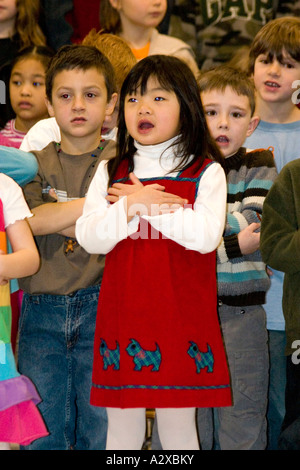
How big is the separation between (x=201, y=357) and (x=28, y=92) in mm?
1711

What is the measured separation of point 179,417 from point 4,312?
0.57 meters

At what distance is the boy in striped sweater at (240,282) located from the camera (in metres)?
2.39

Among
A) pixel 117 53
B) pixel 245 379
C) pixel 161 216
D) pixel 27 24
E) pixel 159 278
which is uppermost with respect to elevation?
pixel 27 24

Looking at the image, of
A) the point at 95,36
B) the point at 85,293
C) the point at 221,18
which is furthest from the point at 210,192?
the point at 221,18

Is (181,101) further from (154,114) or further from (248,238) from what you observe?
(248,238)

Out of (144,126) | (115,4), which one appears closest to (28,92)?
(115,4)

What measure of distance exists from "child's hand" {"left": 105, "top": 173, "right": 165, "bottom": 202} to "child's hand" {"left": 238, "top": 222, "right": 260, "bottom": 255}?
46 cm

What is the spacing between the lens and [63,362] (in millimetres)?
2287

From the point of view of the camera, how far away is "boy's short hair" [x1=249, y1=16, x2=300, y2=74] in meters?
2.86

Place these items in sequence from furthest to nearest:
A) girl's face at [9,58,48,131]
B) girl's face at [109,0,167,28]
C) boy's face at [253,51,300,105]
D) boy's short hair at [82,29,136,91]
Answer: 1. girl's face at [109,0,167,28]
2. girl's face at [9,58,48,131]
3. boy's face at [253,51,300,105]
4. boy's short hair at [82,29,136,91]

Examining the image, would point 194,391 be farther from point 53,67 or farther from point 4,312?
point 53,67

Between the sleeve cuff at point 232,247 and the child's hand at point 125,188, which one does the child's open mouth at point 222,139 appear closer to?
the sleeve cuff at point 232,247

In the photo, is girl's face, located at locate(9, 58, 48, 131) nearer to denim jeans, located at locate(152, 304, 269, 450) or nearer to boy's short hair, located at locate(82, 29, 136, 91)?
Answer: boy's short hair, located at locate(82, 29, 136, 91)

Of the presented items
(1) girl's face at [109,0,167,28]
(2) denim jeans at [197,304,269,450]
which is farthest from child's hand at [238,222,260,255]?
(1) girl's face at [109,0,167,28]
